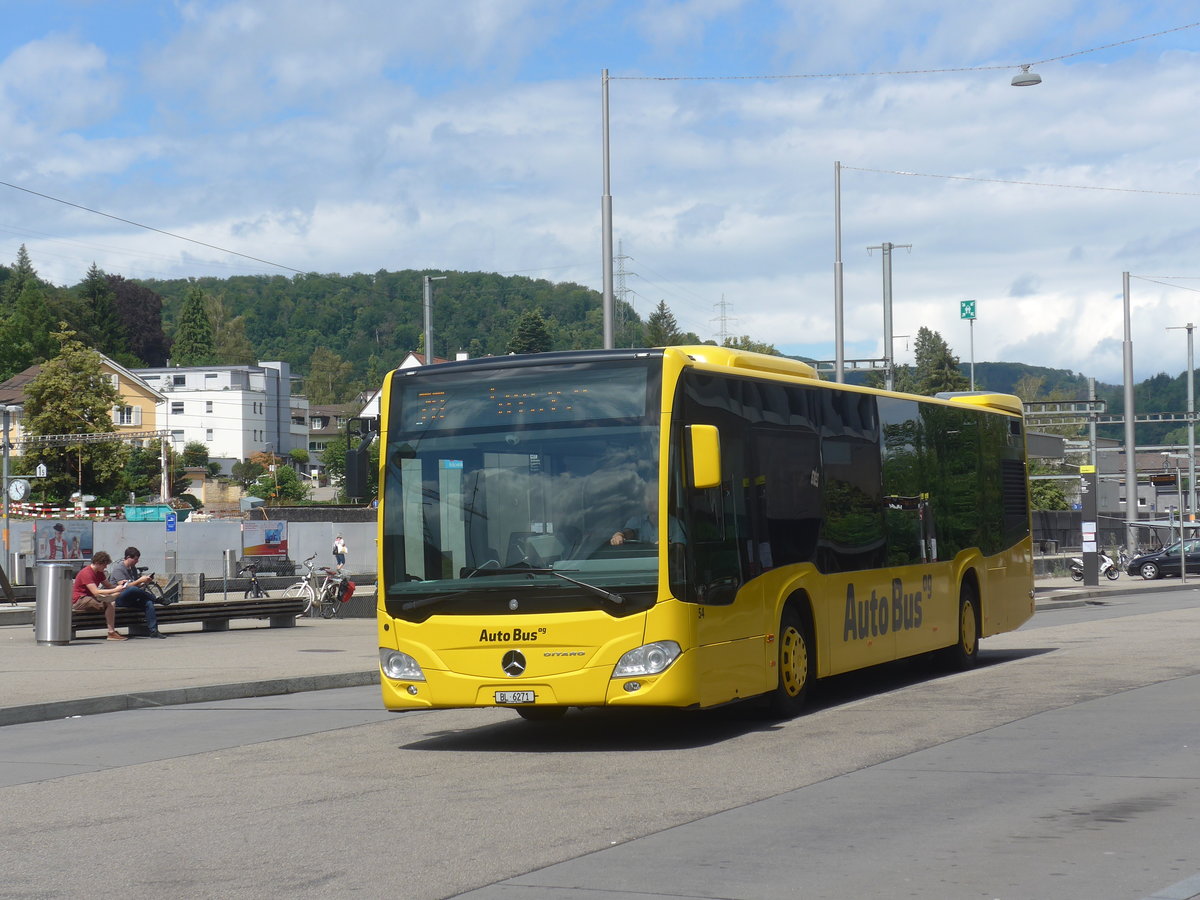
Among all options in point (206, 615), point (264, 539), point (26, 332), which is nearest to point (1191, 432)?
point (264, 539)

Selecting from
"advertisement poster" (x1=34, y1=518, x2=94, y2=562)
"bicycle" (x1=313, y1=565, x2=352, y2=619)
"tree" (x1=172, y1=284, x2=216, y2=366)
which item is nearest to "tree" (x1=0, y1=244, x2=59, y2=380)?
"tree" (x1=172, y1=284, x2=216, y2=366)

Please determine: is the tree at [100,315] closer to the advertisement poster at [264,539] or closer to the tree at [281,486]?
the tree at [281,486]

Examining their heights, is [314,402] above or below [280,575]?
above

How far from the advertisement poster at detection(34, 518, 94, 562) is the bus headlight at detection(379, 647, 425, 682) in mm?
36589

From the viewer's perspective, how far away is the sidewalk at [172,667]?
15.2 m

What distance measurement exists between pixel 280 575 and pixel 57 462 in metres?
43.5

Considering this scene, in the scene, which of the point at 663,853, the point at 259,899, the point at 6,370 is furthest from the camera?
the point at 6,370

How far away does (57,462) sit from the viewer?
8881 centimetres

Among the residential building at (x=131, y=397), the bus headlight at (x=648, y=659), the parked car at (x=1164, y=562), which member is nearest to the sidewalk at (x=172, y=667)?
the bus headlight at (x=648, y=659)

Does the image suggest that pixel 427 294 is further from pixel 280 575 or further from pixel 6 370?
pixel 6 370

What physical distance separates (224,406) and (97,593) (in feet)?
424

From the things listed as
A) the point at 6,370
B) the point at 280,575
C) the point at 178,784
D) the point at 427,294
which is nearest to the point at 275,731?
the point at 178,784

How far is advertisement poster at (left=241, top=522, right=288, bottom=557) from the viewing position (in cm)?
5381

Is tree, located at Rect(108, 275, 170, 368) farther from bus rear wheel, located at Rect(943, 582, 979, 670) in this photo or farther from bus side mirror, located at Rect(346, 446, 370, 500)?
bus side mirror, located at Rect(346, 446, 370, 500)
